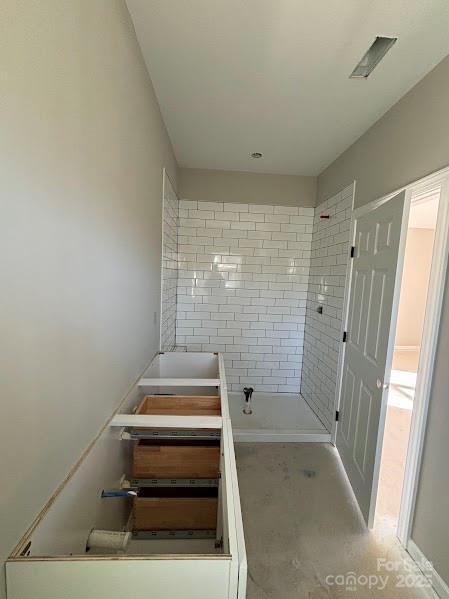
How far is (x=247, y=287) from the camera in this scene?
3.30 m

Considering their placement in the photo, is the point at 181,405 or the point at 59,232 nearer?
the point at 59,232

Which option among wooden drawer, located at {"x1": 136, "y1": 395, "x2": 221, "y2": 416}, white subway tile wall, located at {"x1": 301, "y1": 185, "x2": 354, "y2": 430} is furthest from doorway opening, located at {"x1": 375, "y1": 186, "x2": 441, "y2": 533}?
wooden drawer, located at {"x1": 136, "y1": 395, "x2": 221, "y2": 416}

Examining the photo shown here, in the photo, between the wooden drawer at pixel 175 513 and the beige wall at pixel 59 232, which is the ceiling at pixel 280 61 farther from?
the wooden drawer at pixel 175 513

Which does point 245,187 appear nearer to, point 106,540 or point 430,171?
point 430,171

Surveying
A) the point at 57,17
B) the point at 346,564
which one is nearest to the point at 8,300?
the point at 57,17

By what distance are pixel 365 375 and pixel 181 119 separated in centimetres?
234

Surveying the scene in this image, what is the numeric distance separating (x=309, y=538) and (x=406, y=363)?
14.2ft

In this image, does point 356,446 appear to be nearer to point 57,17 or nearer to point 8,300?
point 8,300

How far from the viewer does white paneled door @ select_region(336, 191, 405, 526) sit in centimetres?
165

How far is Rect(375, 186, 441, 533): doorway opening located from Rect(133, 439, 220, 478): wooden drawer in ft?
3.74

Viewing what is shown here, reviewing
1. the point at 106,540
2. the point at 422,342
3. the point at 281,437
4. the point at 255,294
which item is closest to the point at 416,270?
the point at 255,294

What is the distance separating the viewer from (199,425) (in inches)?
44.1

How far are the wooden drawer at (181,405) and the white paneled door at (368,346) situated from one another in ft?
3.38

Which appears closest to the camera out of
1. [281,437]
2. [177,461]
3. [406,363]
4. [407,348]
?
[177,461]
